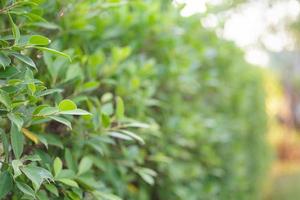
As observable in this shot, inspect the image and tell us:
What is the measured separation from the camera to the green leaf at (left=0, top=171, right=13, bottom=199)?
1.39 meters

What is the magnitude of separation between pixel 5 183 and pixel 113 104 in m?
1.41

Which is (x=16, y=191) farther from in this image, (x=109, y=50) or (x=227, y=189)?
(x=227, y=189)

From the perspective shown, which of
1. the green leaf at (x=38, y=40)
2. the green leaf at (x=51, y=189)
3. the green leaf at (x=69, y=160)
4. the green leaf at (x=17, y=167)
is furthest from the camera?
the green leaf at (x=69, y=160)

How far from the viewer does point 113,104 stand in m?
2.77

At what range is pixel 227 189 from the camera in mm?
4617

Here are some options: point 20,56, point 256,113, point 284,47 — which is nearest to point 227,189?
point 256,113

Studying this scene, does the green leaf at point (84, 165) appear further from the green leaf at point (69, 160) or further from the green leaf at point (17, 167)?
the green leaf at point (17, 167)

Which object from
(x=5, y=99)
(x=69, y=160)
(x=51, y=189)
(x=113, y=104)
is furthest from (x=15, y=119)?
(x=113, y=104)

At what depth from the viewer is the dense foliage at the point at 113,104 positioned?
4.78 feet

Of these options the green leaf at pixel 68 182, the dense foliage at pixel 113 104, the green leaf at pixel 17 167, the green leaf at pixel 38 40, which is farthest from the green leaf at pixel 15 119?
the green leaf at pixel 68 182

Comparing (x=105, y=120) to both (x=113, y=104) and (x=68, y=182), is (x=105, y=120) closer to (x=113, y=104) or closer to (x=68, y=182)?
(x=68, y=182)

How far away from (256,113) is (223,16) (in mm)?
2895

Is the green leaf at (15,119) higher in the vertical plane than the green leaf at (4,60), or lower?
lower

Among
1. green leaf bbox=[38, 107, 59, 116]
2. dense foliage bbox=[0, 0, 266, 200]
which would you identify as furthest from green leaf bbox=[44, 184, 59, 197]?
green leaf bbox=[38, 107, 59, 116]
